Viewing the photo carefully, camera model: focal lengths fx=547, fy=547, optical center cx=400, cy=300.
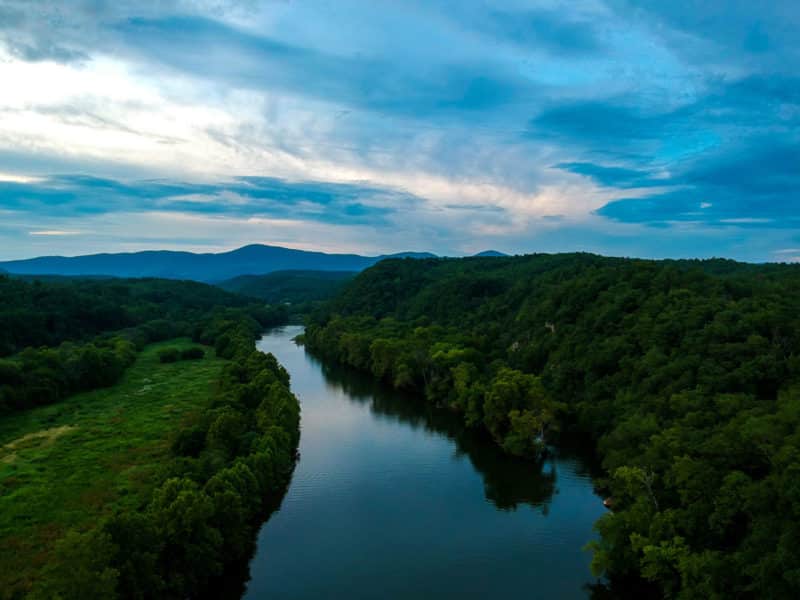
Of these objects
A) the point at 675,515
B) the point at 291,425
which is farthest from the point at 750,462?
the point at 291,425

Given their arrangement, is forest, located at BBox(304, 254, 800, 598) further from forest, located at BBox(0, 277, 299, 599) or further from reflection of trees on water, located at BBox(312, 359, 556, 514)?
forest, located at BBox(0, 277, 299, 599)

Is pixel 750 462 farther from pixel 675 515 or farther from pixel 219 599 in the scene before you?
pixel 219 599

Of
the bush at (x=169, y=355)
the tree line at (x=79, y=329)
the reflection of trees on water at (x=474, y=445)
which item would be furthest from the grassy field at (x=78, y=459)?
the reflection of trees on water at (x=474, y=445)

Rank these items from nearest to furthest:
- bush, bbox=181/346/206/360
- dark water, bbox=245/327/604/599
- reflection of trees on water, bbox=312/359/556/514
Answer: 1. dark water, bbox=245/327/604/599
2. reflection of trees on water, bbox=312/359/556/514
3. bush, bbox=181/346/206/360

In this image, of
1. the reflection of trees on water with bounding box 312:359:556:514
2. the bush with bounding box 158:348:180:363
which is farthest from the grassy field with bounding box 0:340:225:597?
the reflection of trees on water with bounding box 312:359:556:514

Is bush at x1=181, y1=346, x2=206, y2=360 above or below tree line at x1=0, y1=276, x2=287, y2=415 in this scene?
below

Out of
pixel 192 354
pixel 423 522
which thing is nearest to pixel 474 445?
pixel 423 522
